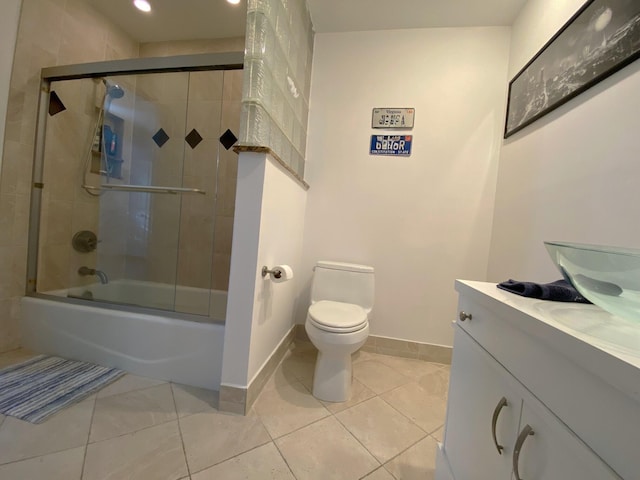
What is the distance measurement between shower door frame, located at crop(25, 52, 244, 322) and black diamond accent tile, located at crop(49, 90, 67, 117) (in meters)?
0.02

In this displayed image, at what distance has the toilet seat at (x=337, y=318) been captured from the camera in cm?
127

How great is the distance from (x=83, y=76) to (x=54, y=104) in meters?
0.31

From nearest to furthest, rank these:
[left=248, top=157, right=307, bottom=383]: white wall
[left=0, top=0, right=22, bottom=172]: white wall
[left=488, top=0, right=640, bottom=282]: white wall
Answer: [left=488, top=0, right=640, bottom=282]: white wall < [left=248, top=157, right=307, bottom=383]: white wall < [left=0, top=0, right=22, bottom=172]: white wall

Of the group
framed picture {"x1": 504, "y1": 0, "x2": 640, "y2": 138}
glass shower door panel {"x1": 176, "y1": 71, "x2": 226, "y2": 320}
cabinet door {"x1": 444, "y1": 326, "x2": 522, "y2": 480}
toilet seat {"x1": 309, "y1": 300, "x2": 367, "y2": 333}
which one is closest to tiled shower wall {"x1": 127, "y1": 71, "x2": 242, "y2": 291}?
glass shower door panel {"x1": 176, "y1": 71, "x2": 226, "y2": 320}

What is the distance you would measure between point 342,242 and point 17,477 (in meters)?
1.77

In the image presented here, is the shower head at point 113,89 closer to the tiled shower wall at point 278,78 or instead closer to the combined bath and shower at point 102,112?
the combined bath and shower at point 102,112

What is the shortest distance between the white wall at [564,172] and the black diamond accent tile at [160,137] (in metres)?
2.51

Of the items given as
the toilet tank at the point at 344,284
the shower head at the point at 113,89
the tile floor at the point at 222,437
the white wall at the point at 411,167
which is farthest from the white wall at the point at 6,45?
the toilet tank at the point at 344,284

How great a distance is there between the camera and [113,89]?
189 cm

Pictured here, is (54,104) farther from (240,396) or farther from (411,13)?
(411,13)

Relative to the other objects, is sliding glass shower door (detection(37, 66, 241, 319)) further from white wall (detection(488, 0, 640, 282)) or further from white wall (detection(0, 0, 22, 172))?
white wall (detection(488, 0, 640, 282))

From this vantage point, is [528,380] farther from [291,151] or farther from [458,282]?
[291,151]

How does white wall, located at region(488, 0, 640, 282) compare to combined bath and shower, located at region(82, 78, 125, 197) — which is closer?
white wall, located at region(488, 0, 640, 282)

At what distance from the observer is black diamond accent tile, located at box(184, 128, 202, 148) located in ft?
6.59
